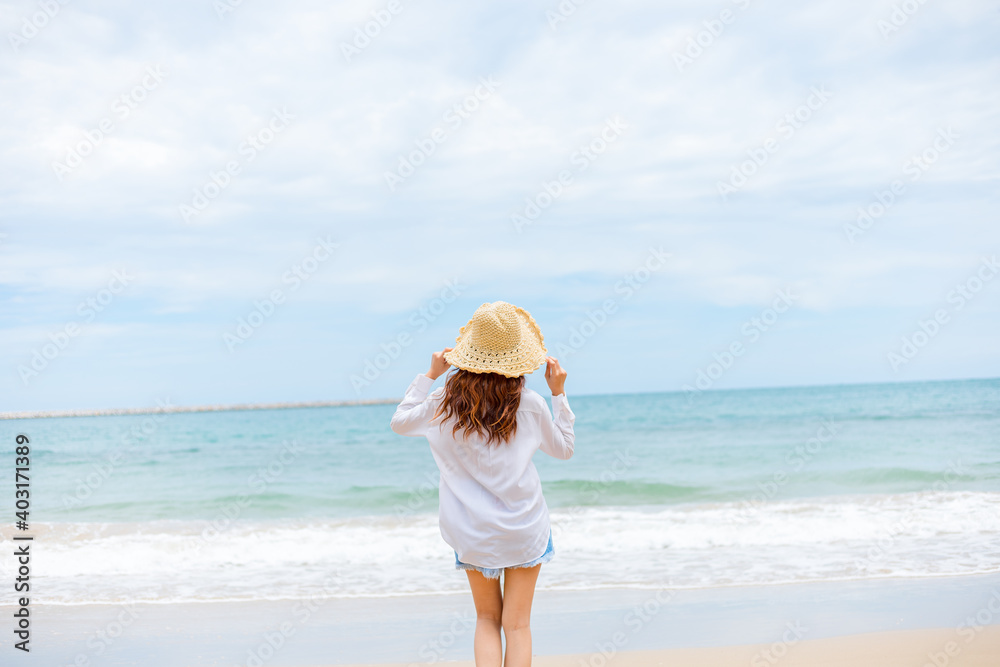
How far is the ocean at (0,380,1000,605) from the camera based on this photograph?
6285 millimetres

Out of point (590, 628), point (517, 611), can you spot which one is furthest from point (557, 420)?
point (590, 628)

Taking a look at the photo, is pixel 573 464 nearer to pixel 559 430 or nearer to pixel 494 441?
pixel 559 430

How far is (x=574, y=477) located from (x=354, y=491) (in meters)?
3.80

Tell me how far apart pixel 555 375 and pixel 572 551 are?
499 cm

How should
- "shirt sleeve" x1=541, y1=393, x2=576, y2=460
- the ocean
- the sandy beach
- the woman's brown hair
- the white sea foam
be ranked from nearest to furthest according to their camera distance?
the woman's brown hair < "shirt sleeve" x1=541, y1=393, x2=576, y2=460 < the sandy beach < the white sea foam < the ocean

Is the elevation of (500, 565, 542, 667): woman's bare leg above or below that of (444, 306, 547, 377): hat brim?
below

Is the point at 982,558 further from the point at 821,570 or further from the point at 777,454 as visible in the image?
the point at 777,454

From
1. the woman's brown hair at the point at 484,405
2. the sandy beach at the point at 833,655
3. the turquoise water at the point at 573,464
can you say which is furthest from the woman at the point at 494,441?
the turquoise water at the point at 573,464

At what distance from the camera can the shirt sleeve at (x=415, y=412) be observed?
263 centimetres

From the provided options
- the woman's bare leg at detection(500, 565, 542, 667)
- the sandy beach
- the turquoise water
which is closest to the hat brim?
the woman's bare leg at detection(500, 565, 542, 667)

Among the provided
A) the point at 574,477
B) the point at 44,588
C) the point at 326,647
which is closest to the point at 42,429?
the point at 574,477

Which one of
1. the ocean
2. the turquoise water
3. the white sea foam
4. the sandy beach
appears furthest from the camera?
the turquoise water

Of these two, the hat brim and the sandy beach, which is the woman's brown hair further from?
the sandy beach

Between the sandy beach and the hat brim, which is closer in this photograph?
the hat brim
